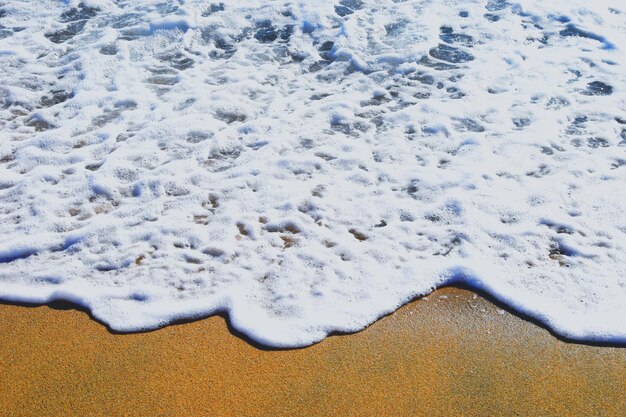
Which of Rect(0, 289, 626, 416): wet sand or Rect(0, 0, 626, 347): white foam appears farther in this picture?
Rect(0, 0, 626, 347): white foam

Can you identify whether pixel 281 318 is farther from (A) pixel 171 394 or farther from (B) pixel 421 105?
(B) pixel 421 105

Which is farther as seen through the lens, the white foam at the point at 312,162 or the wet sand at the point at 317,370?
the white foam at the point at 312,162

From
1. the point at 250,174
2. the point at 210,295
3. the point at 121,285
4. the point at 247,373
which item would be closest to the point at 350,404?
the point at 247,373

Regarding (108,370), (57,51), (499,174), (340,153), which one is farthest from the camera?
(57,51)

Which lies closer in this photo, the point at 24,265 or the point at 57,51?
the point at 24,265
